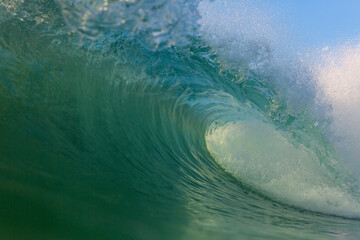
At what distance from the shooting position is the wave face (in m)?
2.89

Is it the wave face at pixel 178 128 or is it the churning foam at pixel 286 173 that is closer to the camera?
the wave face at pixel 178 128

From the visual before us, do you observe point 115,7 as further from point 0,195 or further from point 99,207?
point 0,195

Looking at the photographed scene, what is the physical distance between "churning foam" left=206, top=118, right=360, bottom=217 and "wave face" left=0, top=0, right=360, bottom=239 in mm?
13

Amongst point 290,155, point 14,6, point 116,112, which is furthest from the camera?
point 290,155

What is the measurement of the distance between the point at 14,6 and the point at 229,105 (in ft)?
8.57

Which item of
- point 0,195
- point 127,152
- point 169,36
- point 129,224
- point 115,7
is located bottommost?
point 0,195

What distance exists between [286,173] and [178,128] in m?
1.51

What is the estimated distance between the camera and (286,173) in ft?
11.8

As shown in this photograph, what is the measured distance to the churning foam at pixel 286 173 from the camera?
3.55 metres

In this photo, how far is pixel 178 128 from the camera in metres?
3.82

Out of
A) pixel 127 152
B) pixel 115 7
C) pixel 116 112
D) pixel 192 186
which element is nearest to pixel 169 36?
pixel 115 7

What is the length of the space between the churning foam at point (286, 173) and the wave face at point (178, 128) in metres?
0.01

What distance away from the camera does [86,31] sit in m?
1.30

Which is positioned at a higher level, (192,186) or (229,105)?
(229,105)
